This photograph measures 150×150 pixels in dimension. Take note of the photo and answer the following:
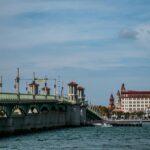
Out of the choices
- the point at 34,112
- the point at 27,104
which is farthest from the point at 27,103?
the point at 34,112

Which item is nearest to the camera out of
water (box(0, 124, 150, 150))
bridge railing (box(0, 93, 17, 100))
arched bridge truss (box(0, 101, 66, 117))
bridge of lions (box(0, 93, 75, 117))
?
water (box(0, 124, 150, 150))

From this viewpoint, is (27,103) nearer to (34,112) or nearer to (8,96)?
(8,96)

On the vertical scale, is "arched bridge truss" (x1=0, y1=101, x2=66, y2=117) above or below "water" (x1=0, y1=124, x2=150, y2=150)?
above

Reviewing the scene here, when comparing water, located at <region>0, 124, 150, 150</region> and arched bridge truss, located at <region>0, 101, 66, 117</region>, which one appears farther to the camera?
arched bridge truss, located at <region>0, 101, 66, 117</region>

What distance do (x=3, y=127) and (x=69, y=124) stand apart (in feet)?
237

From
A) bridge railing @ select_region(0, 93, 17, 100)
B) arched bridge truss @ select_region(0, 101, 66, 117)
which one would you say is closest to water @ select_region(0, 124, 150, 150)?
bridge railing @ select_region(0, 93, 17, 100)

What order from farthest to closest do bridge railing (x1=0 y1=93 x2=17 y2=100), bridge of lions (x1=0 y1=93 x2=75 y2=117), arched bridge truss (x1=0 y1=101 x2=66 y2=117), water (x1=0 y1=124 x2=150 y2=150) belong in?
arched bridge truss (x1=0 y1=101 x2=66 y2=117)
bridge of lions (x1=0 y1=93 x2=75 y2=117)
bridge railing (x1=0 y1=93 x2=17 y2=100)
water (x1=0 y1=124 x2=150 y2=150)

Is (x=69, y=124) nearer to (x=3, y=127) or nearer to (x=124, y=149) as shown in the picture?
(x=3, y=127)

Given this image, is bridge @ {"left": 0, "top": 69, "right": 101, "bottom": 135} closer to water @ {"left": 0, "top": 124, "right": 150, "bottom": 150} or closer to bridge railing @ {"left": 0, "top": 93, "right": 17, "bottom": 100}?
bridge railing @ {"left": 0, "top": 93, "right": 17, "bottom": 100}

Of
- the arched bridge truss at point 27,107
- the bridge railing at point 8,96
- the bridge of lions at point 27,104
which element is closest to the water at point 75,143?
the bridge railing at point 8,96

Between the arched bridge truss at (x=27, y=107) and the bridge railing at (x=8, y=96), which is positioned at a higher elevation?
the bridge railing at (x=8, y=96)

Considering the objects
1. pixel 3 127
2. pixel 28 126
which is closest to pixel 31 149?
pixel 3 127

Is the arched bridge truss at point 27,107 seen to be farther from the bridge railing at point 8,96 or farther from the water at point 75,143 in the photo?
the water at point 75,143

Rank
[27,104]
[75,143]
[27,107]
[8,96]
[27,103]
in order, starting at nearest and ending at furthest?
[75,143] < [8,96] < [27,103] < [27,104] < [27,107]
